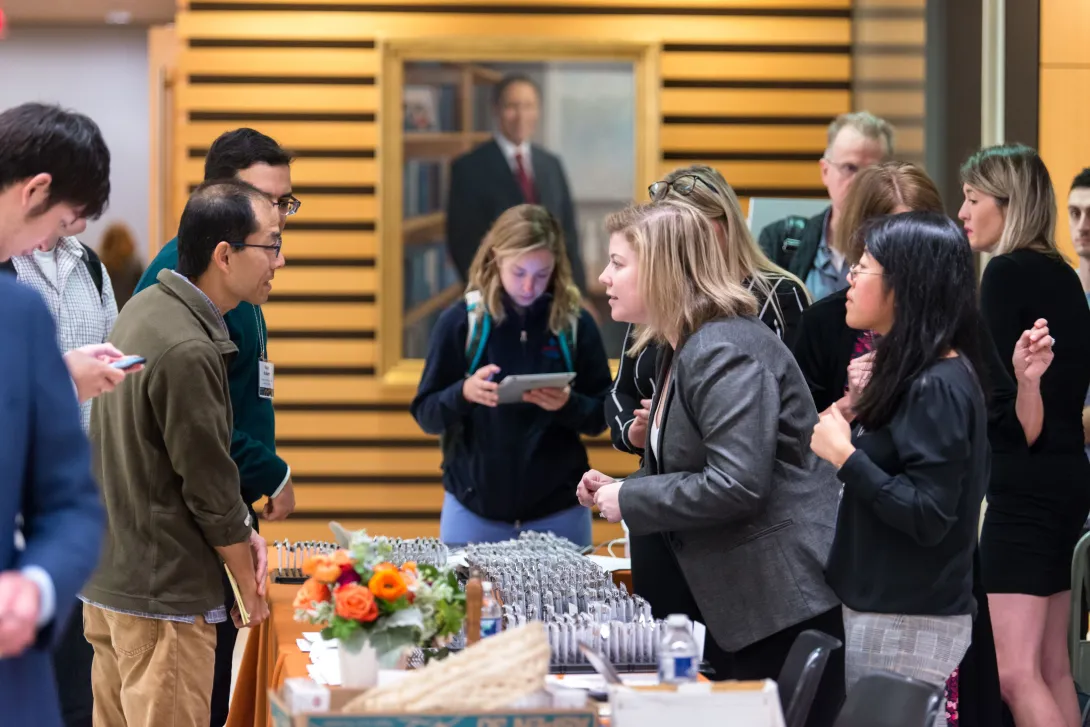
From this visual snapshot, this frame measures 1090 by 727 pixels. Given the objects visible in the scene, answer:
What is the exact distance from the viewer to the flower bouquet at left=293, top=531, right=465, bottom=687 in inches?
87.9

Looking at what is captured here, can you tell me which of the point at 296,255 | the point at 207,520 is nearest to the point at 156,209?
the point at 296,255

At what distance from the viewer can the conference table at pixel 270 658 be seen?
279 cm

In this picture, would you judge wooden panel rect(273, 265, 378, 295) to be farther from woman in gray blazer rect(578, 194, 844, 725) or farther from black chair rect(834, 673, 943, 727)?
black chair rect(834, 673, 943, 727)

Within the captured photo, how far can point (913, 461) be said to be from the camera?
2.54 m

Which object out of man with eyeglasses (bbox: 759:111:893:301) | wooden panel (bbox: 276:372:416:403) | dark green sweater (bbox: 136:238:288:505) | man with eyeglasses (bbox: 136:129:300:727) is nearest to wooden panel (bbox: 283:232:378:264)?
wooden panel (bbox: 276:372:416:403)

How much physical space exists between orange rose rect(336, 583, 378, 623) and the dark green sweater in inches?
43.9

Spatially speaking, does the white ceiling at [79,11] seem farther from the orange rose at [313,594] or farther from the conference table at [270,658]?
the orange rose at [313,594]

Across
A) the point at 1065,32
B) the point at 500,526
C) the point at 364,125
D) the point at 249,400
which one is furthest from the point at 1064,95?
the point at 249,400

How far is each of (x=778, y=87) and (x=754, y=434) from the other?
4.52 metres

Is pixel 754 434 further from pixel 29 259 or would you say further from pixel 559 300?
pixel 29 259

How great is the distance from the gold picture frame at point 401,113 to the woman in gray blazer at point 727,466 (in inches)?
154

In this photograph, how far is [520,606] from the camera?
266cm

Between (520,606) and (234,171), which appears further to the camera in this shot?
(234,171)

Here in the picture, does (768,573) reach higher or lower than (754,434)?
lower
